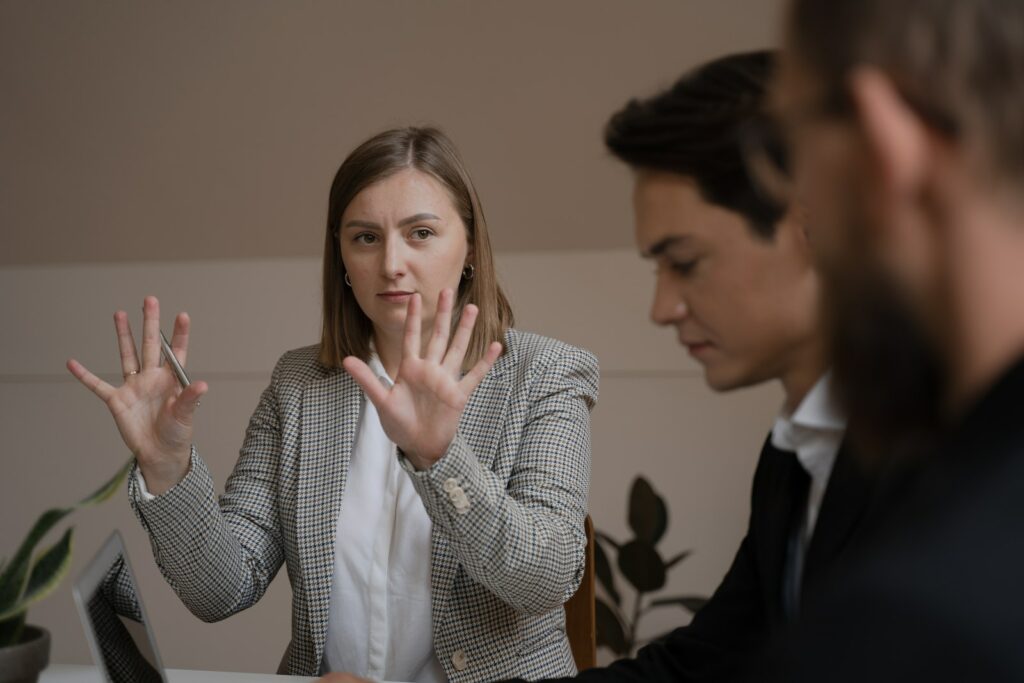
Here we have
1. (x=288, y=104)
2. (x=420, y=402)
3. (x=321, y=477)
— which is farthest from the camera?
(x=288, y=104)

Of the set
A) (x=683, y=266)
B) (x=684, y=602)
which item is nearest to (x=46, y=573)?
(x=683, y=266)

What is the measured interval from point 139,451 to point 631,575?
1706 mm

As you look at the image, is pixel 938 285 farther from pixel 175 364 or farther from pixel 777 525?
pixel 175 364

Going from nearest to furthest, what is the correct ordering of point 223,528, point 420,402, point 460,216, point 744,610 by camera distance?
1. point 744,610
2. point 420,402
3. point 223,528
4. point 460,216

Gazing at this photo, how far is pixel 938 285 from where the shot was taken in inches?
24.8

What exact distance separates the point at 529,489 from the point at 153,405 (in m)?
0.61

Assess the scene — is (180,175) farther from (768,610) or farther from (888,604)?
(888,604)

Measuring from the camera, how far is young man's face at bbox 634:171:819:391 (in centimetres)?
125

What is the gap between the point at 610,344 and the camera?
341 cm

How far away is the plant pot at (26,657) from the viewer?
122 centimetres

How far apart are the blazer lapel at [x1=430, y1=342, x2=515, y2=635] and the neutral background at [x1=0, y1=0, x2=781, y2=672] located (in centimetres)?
137

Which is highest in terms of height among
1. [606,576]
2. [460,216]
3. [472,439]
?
[460,216]

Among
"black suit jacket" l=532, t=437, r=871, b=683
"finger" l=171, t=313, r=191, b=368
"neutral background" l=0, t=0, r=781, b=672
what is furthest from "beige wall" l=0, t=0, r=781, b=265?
"black suit jacket" l=532, t=437, r=871, b=683

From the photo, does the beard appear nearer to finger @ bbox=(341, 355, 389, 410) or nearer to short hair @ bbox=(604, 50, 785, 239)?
short hair @ bbox=(604, 50, 785, 239)
